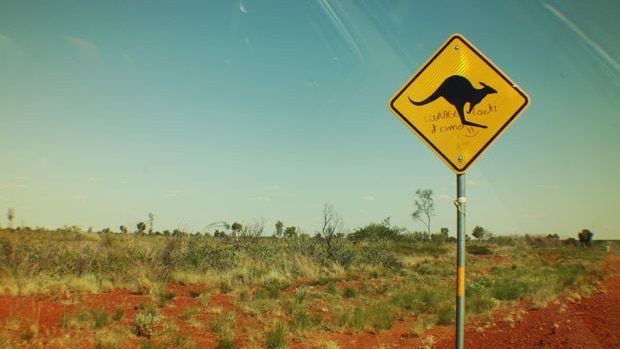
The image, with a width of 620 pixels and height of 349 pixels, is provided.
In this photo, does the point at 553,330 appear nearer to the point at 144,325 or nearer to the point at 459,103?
the point at 459,103

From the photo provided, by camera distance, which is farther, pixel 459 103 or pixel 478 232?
pixel 478 232

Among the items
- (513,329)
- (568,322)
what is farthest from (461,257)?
(568,322)

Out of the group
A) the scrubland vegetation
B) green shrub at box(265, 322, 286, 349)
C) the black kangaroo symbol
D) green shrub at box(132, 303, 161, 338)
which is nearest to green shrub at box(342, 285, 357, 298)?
the scrubland vegetation

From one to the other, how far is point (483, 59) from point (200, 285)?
1406 centimetres

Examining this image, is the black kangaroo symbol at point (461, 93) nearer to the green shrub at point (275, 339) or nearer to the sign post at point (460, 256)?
the sign post at point (460, 256)

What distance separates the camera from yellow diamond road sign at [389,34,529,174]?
10.5 ft

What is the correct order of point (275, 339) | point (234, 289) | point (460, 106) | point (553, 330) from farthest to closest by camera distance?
1. point (234, 289)
2. point (553, 330)
3. point (275, 339)
4. point (460, 106)

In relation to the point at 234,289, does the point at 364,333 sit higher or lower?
lower

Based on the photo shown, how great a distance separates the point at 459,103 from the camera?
3.29 meters

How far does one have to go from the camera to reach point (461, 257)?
3.08 meters

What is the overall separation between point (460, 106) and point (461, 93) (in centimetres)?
11

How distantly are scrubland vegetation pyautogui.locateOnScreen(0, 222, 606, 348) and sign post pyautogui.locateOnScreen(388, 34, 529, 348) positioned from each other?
570cm

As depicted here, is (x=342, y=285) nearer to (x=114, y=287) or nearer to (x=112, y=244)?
(x=114, y=287)

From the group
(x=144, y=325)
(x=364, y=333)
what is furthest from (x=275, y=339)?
(x=144, y=325)
